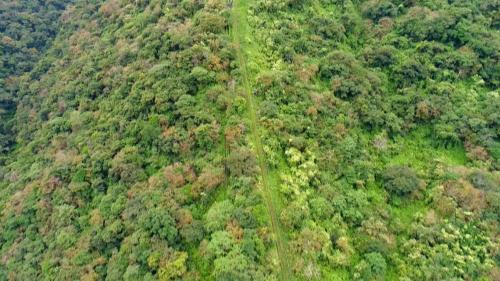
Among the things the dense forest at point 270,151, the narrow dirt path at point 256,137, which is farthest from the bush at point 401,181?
the narrow dirt path at point 256,137

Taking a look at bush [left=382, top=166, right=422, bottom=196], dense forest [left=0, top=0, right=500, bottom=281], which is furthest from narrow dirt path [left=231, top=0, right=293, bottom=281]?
bush [left=382, top=166, right=422, bottom=196]

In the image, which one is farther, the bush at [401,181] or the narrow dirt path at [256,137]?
the bush at [401,181]

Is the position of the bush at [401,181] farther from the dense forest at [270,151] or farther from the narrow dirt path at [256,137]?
the narrow dirt path at [256,137]

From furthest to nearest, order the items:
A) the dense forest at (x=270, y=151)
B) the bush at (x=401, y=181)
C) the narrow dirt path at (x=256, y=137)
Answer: the bush at (x=401, y=181)
the dense forest at (x=270, y=151)
the narrow dirt path at (x=256, y=137)

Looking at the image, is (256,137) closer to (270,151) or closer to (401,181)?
(270,151)

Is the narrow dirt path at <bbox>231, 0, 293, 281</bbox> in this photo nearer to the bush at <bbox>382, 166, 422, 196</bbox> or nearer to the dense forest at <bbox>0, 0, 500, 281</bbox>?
the dense forest at <bbox>0, 0, 500, 281</bbox>

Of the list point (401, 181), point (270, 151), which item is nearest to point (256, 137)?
point (270, 151)
